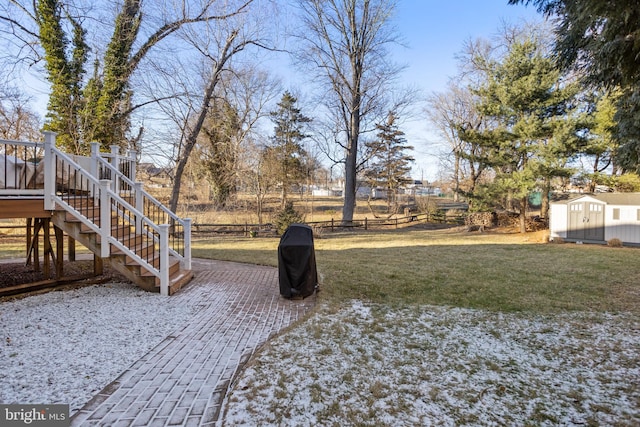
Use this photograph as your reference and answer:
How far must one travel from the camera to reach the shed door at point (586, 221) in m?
12.6

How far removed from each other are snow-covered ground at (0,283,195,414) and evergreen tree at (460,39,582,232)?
15184 mm

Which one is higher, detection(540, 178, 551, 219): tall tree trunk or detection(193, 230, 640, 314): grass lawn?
detection(540, 178, 551, 219): tall tree trunk

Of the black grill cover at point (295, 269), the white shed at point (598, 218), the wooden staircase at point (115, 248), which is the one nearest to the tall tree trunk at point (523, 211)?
the white shed at point (598, 218)

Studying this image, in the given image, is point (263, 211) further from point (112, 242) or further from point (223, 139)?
point (112, 242)

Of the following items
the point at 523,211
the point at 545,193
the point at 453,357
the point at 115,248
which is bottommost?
the point at 453,357

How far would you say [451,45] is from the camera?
20.8m

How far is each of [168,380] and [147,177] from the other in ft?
54.5

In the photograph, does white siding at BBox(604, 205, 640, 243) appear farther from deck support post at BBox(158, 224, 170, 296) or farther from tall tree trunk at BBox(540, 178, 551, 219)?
deck support post at BBox(158, 224, 170, 296)

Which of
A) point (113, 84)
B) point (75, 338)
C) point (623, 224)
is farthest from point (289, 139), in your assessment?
point (75, 338)

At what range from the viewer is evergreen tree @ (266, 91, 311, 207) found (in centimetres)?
2452

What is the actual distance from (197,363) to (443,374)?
2.31 metres

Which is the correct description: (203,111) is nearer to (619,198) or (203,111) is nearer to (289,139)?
(289,139)

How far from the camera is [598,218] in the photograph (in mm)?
12664

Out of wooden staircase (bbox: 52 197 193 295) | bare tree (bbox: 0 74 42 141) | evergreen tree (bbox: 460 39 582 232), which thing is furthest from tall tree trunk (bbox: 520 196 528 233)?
bare tree (bbox: 0 74 42 141)
